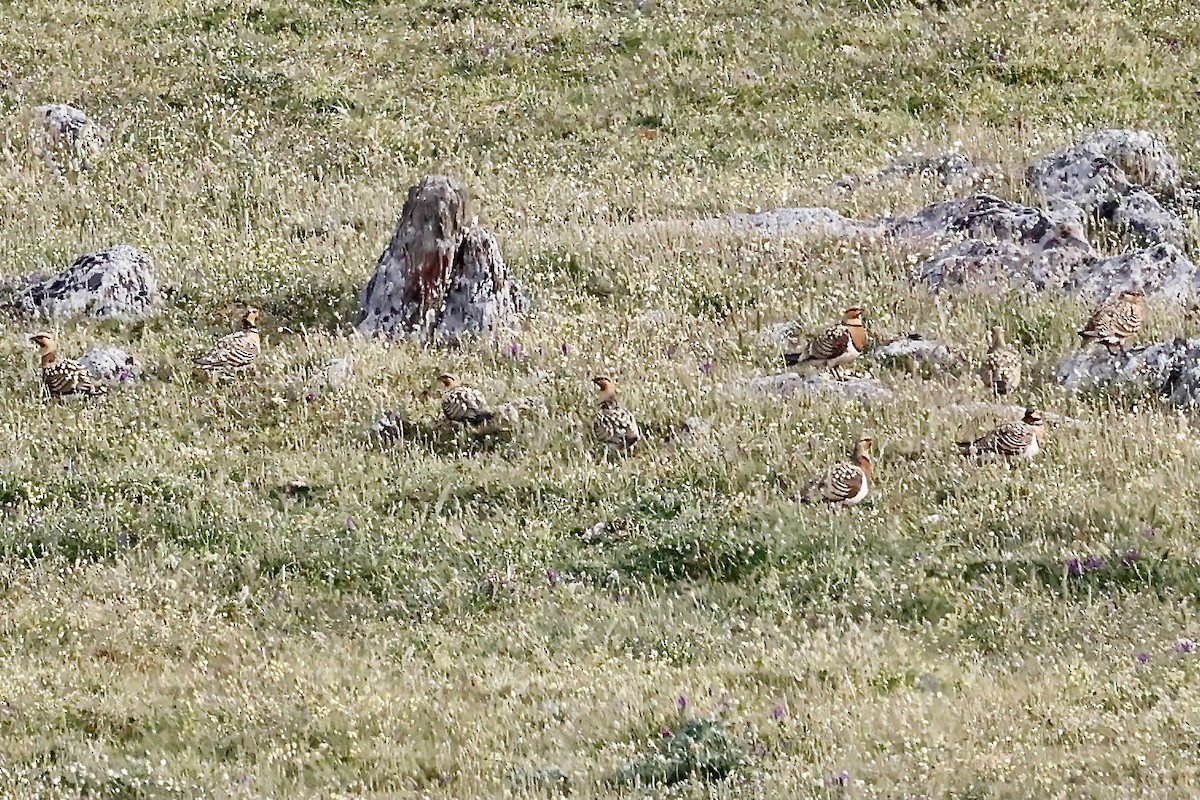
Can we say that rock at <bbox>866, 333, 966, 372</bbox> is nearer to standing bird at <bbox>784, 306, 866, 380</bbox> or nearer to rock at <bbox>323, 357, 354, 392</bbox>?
standing bird at <bbox>784, 306, 866, 380</bbox>

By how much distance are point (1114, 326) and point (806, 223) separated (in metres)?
5.84

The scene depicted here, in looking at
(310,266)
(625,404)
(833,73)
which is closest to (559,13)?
(833,73)

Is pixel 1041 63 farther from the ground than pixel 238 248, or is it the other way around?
pixel 1041 63

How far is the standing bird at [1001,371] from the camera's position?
48.7 ft

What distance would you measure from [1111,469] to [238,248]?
42.9ft

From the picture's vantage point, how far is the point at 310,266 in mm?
20062

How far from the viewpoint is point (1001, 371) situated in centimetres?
1492

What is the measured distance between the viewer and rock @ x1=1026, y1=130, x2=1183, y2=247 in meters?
19.8

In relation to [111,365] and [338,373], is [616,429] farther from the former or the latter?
[111,365]

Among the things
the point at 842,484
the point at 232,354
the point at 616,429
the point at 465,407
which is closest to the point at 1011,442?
the point at 842,484

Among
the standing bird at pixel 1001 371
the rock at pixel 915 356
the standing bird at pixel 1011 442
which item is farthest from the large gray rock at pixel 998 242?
the standing bird at pixel 1011 442

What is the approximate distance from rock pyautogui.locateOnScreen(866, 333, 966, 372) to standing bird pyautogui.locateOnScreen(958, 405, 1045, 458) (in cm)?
267

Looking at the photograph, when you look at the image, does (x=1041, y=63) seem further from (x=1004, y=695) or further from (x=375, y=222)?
(x=1004, y=695)

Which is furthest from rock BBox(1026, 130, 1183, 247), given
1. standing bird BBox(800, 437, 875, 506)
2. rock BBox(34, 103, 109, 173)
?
rock BBox(34, 103, 109, 173)
